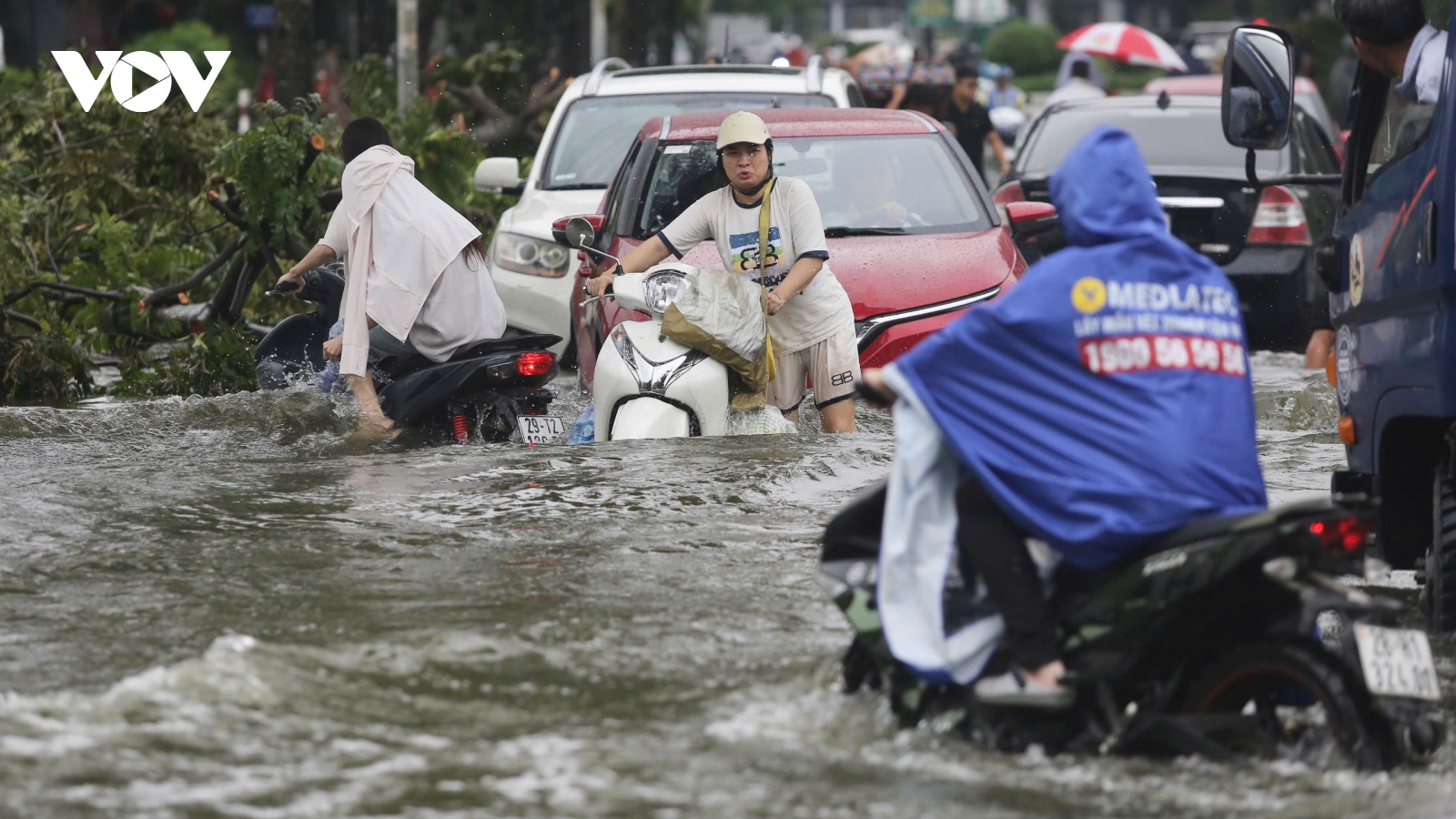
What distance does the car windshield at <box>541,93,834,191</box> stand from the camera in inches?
503

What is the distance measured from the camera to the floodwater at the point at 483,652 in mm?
4414

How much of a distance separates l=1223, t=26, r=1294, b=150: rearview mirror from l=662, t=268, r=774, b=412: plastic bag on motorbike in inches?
96.3

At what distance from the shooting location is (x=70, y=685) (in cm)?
532

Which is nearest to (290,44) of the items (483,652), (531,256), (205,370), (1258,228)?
(531,256)

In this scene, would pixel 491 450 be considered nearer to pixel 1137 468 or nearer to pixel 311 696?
pixel 311 696

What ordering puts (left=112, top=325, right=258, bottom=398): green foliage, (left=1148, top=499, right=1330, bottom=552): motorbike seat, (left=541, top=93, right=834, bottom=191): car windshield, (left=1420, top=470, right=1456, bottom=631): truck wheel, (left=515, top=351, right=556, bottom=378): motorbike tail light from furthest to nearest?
(left=541, top=93, right=834, bottom=191): car windshield, (left=112, top=325, right=258, bottom=398): green foliage, (left=515, top=351, right=556, bottom=378): motorbike tail light, (left=1420, top=470, right=1456, bottom=631): truck wheel, (left=1148, top=499, right=1330, bottom=552): motorbike seat

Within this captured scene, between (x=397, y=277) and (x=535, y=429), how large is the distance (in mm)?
843

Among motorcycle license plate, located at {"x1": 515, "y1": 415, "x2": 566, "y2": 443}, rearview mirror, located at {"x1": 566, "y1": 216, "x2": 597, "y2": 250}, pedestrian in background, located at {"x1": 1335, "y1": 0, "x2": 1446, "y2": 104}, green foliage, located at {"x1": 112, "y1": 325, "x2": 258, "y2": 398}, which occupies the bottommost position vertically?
green foliage, located at {"x1": 112, "y1": 325, "x2": 258, "y2": 398}

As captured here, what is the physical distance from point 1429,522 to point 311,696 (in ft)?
10.2

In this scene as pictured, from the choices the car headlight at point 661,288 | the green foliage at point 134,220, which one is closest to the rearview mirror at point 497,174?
the green foliage at point 134,220

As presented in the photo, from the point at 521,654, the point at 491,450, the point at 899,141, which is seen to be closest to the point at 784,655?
the point at 521,654

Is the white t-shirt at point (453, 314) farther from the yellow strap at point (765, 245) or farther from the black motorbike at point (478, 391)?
the yellow strap at point (765, 245)

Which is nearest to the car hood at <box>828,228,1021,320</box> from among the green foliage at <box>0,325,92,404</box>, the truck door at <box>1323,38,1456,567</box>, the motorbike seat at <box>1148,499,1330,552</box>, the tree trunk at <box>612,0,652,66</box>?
the truck door at <box>1323,38,1456,567</box>

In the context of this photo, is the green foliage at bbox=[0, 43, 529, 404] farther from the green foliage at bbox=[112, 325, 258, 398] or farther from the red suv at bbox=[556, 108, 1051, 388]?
the red suv at bbox=[556, 108, 1051, 388]
